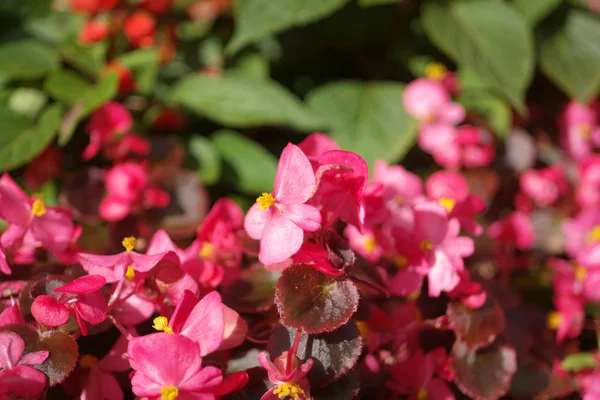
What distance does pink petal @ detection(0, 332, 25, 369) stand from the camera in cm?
59

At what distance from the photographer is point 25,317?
0.67 metres

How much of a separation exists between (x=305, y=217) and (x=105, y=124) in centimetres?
65

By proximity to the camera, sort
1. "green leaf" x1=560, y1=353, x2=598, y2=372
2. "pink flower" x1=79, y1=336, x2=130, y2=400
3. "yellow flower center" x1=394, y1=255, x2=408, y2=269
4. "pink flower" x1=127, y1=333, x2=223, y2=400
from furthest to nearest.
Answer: "green leaf" x1=560, y1=353, x2=598, y2=372
"yellow flower center" x1=394, y1=255, x2=408, y2=269
"pink flower" x1=79, y1=336, x2=130, y2=400
"pink flower" x1=127, y1=333, x2=223, y2=400

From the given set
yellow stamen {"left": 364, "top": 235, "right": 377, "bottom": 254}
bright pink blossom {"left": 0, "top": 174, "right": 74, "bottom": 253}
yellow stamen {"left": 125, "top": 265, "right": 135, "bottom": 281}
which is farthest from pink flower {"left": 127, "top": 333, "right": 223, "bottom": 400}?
yellow stamen {"left": 364, "top": 235, "right": 377, "bottom": 254}

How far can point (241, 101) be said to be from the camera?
1.26 m

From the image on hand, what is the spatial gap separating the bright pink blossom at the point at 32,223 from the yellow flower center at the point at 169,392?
291 millimetres

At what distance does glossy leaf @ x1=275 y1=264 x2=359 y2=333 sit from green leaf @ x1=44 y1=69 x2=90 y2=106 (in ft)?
2.29

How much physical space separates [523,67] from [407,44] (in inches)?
13.4

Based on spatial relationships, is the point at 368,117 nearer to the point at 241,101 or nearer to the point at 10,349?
the point at 241,101

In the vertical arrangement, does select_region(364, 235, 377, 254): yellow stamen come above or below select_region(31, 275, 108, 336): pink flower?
below

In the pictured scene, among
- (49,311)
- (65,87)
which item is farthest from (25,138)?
(49,311)

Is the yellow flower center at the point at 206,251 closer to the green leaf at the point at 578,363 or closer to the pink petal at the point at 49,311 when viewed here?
the pink petal at the point at 49,311

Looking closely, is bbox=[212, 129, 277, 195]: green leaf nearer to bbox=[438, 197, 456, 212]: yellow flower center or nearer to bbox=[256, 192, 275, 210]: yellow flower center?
bbox=[438, 197, 456, 212]: yellow flower center

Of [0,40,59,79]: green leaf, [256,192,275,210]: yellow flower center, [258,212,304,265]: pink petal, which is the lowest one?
[0,40,59,79]: green leaf
